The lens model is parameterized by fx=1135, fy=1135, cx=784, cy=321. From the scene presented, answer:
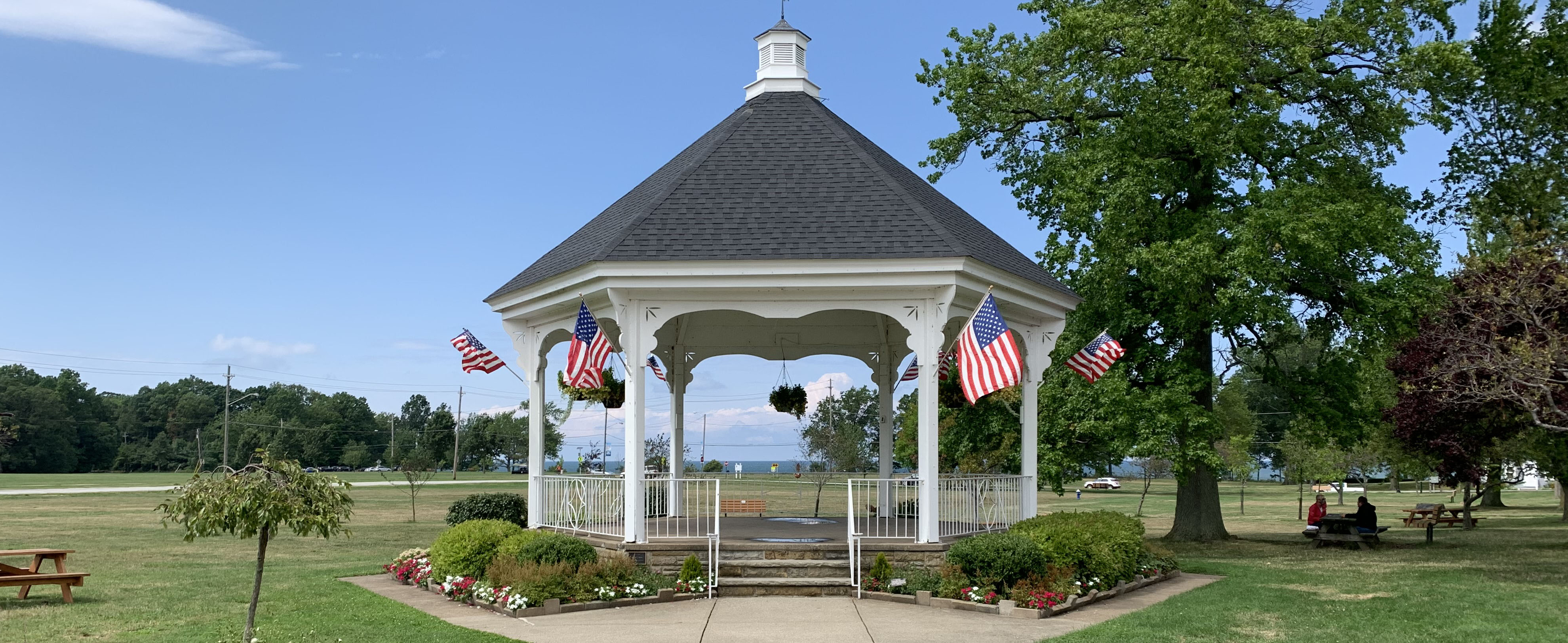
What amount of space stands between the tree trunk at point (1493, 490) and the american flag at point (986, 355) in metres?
21.9

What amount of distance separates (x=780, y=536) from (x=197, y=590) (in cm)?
782

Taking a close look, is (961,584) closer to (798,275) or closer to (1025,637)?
(1025,637)

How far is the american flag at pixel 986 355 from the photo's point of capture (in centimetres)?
1277

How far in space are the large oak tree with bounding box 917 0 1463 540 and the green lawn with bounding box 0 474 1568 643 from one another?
3915mm

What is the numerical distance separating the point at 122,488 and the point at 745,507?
48.7 meters

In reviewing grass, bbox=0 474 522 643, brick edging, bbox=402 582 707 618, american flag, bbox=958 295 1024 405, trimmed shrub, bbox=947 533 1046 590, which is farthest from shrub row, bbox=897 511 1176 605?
grass, bbox=0 474 522 643

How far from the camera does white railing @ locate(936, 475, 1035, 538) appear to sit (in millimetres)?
15273

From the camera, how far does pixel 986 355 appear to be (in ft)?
42.9

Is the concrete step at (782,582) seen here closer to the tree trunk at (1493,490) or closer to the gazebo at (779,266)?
the gazebo at (779,266)

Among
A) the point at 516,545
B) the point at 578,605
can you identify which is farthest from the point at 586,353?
the point at 578,605

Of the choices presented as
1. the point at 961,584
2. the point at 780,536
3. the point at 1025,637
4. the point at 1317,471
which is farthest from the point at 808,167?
the point at 1317,471

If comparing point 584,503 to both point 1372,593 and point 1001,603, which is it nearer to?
point 1001,603

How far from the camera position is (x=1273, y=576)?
17.2m

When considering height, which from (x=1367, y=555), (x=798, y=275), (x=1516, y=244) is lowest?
(x=1367, y=555)
